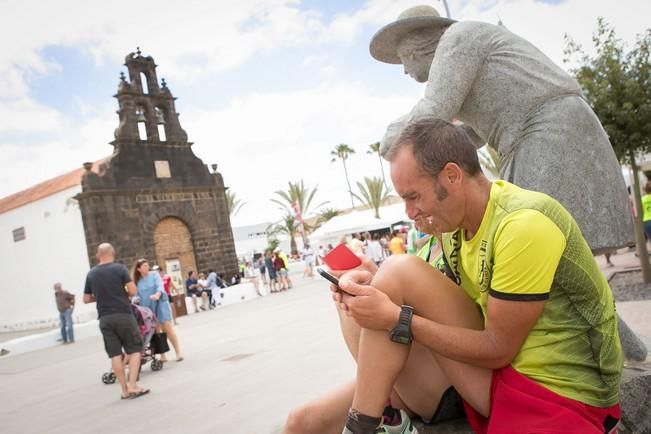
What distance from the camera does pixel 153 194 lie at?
2305cm

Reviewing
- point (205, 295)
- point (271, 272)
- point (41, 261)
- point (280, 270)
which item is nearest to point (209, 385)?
point (205, 295)

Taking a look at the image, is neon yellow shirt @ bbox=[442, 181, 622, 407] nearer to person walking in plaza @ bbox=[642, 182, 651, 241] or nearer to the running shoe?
the running shoe

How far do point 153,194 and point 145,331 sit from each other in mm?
16568

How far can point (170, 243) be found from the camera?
23.5m

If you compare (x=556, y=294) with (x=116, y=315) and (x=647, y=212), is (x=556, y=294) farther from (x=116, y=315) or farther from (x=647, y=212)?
(x=647, y=212)

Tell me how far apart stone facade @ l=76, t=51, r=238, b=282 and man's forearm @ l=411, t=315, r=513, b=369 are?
2125 cm

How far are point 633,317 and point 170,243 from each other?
836 inches

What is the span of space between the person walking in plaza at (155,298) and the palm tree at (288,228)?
120 feet

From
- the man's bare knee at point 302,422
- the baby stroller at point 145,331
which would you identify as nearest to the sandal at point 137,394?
the baby stroller at point 145,331

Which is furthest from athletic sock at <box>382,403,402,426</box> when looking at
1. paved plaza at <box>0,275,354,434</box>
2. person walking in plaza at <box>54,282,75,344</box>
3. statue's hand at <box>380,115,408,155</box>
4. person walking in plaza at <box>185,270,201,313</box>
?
person walking in plaza at <box>185,270,201,313</box>

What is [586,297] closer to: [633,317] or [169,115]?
[633,317]

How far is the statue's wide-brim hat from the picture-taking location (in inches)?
86.5

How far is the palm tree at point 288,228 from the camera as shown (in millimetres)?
46781

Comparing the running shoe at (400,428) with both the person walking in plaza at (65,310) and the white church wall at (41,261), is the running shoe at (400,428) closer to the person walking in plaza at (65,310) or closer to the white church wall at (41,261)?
the person walking in plaza at (65,310)
